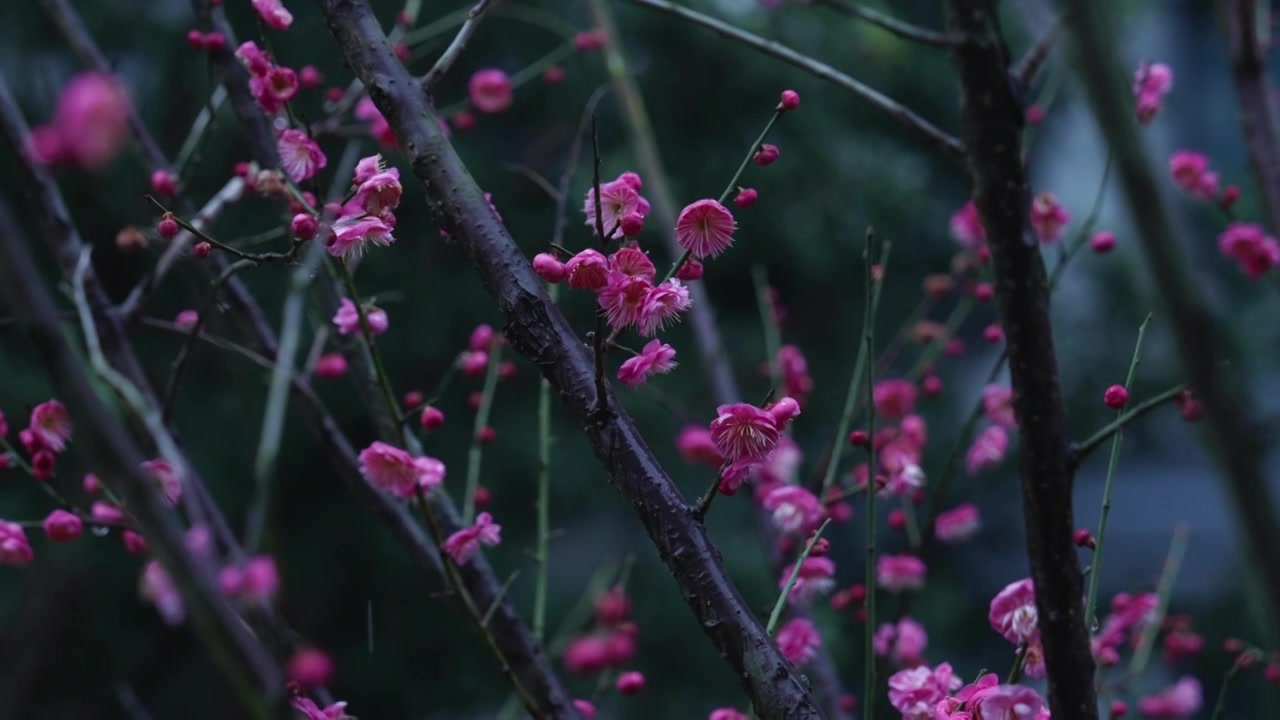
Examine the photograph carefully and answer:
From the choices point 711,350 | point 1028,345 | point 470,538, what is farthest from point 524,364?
point 1028,345

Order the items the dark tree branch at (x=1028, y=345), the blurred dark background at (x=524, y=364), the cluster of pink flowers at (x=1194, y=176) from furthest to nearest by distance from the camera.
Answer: the blurred dark background at (x=524, y=364), the cluster of pink flowers at (x=1194, y=176), the dark tree branch at (x=1028, y=345)

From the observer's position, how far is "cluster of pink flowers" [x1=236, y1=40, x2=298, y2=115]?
3.82ft

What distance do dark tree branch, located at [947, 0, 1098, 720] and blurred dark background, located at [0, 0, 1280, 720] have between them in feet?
7.75

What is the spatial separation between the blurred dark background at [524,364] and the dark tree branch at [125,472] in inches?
101

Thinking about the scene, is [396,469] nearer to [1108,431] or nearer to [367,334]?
[367,334]

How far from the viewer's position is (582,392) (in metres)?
0.84

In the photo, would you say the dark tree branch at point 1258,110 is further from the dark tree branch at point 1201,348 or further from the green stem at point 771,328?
the dark tree branch at point 1201,348

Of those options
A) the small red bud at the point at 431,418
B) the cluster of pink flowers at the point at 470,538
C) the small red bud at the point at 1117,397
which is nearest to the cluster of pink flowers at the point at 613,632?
the cluster of pink flowers at the point at 470,538

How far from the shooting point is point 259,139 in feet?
4.69

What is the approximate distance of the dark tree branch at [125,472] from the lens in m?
0.48

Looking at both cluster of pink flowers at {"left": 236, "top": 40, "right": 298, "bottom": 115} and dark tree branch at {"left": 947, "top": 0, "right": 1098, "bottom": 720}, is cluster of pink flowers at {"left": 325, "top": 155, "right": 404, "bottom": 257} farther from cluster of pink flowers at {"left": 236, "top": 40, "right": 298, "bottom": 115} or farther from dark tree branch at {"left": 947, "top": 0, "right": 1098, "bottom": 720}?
dark tree branch at {"left": 947, "top": 0, "right": 1098, "bottom": 720}

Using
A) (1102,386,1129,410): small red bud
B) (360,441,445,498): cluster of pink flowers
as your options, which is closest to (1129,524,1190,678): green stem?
(1102,386,1129,410): small red bud

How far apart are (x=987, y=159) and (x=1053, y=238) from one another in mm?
966

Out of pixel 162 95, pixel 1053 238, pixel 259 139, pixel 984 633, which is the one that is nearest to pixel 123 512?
pixel 259 139
